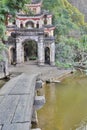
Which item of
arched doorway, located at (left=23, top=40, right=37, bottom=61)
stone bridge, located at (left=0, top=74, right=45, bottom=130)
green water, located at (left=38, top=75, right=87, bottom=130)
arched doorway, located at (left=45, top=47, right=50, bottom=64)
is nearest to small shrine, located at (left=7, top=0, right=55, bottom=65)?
arched doorway, located at (left=45, top=47, right=50, bottom=64)

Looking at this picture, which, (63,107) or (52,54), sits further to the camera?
(52,54)

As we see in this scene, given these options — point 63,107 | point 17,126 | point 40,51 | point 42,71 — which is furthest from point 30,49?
point 17,126

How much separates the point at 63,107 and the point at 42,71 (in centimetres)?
1061

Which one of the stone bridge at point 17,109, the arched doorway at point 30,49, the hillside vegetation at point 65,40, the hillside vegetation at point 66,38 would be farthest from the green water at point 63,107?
the arched doorway at point 30,49

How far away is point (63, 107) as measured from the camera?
13.3m

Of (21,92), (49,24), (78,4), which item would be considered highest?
(78,4)

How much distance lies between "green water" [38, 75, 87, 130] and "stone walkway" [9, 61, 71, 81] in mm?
1806

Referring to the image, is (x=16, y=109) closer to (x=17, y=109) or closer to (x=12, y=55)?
(x=17, y=109)

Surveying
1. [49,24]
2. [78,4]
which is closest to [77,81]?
[49,24]

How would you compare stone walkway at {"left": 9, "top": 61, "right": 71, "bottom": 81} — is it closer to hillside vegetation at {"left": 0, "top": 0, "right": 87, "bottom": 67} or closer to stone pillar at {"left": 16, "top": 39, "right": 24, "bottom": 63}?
stone pillar at {"left": 16, "top": 39, "right": 24, "bottom": 63}

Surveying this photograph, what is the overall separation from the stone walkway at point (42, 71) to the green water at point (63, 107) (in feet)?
5.92

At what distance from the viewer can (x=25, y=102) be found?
24.6 feet

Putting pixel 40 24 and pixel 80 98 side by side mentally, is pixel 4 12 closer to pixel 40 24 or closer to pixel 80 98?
pixel 80 98

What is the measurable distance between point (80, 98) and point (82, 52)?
1500 centimetres
